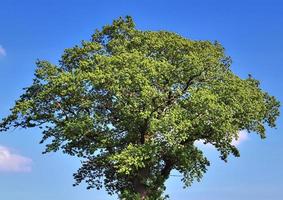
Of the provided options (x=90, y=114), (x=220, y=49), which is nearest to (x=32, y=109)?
(x=90, y=114)

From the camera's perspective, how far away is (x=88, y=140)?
44750mm

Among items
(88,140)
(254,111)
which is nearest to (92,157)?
(88,140)

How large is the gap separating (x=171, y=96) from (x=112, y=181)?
32.2 ft

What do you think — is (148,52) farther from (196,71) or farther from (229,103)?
(229,103)

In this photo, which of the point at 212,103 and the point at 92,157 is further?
the point at 92,157

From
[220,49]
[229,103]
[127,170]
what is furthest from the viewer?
[220,49]

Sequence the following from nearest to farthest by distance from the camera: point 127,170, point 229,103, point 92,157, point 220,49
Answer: point 127,170 → point 229,103 → point 92,157 → point 220,49

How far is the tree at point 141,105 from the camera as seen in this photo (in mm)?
41781

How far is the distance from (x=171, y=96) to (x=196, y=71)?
9.05 ft

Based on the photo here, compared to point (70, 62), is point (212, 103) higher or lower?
lower

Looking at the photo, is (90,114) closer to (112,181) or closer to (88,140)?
(88,140)

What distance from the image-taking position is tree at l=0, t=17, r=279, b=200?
41781mm

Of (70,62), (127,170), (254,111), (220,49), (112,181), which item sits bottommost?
(127,170)

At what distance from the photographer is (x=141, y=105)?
1649 inches
